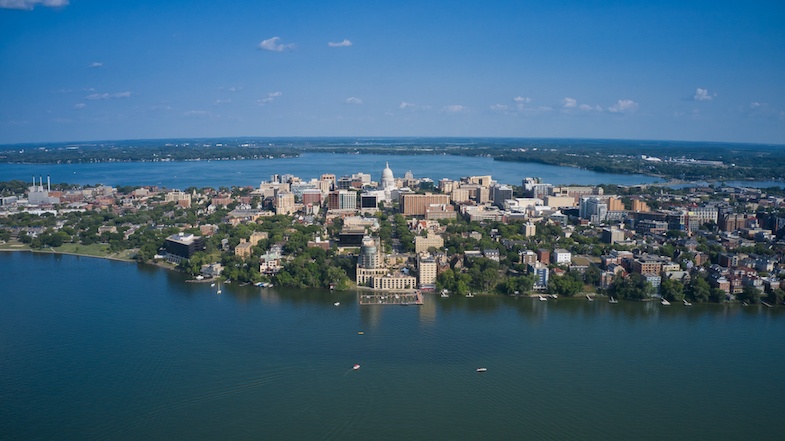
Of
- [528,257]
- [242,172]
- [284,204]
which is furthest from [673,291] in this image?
[242,172]

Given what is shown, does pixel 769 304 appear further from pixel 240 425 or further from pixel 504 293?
pixel 240 425

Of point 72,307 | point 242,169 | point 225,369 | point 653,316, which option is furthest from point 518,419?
point 242,169

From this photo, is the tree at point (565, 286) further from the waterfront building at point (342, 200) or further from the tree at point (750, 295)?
the waterfront building at point (342, 200)

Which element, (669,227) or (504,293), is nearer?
(504,293)

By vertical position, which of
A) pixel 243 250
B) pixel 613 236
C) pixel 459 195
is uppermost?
pixel 459 195

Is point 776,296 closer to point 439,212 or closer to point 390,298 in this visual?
point 390,298

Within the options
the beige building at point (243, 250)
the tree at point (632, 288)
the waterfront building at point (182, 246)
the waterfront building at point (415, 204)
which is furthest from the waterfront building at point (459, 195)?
the tree at point (632, 288)
